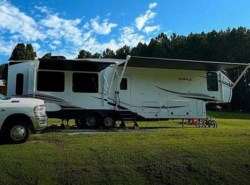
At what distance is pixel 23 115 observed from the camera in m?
12.0

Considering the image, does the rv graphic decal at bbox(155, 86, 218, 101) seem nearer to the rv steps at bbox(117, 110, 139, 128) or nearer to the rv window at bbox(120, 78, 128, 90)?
the rv steps at bbox(117, 110, 139, 128)

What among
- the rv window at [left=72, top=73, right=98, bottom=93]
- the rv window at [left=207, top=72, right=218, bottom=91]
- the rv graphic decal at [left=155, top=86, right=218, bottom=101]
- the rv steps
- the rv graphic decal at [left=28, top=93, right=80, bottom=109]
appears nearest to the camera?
the rv graphic decal at [left=28, top=93, right=80, bottom=109]

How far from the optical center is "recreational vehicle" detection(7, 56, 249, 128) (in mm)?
17516

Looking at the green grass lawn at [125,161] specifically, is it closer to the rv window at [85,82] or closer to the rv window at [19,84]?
the rv window at [19,84]

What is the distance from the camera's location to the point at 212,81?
2097 cm

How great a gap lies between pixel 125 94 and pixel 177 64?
305 centimetres

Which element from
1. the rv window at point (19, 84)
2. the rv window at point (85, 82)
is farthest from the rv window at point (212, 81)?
the rv window at point (19, 84)

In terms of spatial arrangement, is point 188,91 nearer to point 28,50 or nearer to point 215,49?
point 28,50

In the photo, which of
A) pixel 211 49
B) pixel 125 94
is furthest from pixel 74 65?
pixel 211 49

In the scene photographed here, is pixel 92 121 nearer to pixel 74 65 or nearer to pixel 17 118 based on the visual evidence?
pixel 74 65

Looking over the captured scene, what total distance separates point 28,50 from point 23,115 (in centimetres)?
3558

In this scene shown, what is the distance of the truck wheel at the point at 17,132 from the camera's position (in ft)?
38.7

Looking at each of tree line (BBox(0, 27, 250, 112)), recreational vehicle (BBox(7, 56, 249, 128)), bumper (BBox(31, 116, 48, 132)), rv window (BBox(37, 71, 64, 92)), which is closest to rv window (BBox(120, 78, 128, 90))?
recreational vehicle (BBox(7, 56, 249, 128))

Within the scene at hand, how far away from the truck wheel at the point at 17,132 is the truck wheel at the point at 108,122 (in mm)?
6689
